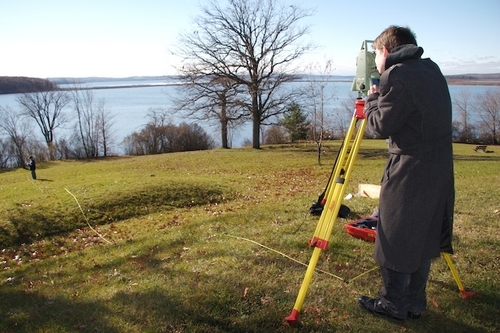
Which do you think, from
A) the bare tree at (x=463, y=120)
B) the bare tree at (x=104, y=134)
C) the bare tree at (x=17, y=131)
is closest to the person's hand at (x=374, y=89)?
the bare tree at (x=463, y=120)

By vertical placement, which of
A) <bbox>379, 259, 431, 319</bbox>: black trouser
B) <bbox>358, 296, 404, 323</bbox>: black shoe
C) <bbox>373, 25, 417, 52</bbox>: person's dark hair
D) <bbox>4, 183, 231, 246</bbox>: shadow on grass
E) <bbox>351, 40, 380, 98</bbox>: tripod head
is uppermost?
<bbox>373, 25, 417, 52</bbox>: person's dark hair

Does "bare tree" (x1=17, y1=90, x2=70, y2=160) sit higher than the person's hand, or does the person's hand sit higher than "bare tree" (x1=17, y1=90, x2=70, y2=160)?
"bare tree" (x1=17, y1=90, x2=70, y2=160)

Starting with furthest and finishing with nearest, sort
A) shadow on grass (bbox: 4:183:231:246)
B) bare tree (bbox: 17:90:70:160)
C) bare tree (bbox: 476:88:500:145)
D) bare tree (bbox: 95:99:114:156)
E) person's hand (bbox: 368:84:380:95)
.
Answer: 1. bare tree (bbox: 17:90:70:160)
2. bare tree (bbox: 95:99:114:156)
3. bare tree (bbox: 476:88:500:145)
4. shadow on grass (bbox: 4:183:231:246)
5. person's hand (bbox: 368:84:380:95)

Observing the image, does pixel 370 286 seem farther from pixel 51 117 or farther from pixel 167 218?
pixel 51 117

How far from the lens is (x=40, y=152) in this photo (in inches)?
2032

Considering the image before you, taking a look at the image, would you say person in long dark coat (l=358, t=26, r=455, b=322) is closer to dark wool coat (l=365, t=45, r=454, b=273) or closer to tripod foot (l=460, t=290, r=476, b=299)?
dark wool coat (l=365, t=45, r=454, b=273)

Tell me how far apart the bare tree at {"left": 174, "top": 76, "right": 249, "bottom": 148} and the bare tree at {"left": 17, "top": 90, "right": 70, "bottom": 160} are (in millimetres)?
39689

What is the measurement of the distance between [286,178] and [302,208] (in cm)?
1039

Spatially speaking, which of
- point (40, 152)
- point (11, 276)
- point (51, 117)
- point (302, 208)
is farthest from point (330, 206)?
point (51, 117)

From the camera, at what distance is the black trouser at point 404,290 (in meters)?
3.08

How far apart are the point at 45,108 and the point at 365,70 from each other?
72155mm

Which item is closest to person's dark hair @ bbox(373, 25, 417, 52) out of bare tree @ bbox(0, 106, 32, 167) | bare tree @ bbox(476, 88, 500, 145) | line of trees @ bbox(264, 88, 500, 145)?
line of trees @ bbox(264, 88, 500, 145)

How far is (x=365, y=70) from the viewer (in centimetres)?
314

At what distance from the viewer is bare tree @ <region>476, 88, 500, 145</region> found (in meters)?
52.0
